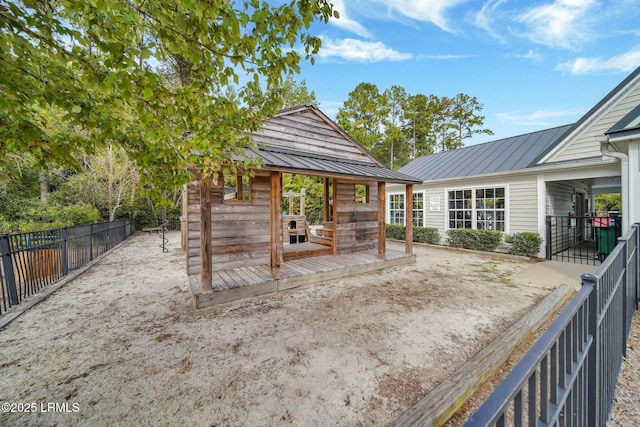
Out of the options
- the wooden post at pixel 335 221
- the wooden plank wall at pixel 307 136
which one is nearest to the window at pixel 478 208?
the wooden plank wall at pixel 307 136

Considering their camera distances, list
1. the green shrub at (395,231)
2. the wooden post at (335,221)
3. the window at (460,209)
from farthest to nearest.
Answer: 1. the green shrub at (395,231)
2. the window at (460,209)
3. the wooden post at (335,221)

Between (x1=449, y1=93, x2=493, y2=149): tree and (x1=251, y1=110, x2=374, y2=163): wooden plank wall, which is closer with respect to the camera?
(x1=251, y1=110, x2=374, y2=163): wooden plank wall

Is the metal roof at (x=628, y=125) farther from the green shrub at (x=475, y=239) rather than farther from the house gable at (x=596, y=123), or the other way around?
the green shrub at (x=475, y=239)

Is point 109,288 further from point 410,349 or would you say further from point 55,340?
point 410,349

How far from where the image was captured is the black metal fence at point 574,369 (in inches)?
34.6

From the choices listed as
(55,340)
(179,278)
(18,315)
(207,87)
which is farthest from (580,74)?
(18,315)

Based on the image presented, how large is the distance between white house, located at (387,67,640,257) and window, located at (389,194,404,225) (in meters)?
0.05

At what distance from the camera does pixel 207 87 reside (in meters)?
2.39

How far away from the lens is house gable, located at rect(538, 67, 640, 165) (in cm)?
648

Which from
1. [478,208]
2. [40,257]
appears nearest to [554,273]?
[478,208]

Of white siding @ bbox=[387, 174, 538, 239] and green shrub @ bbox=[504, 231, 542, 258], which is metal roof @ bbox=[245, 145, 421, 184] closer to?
white siding @ bbox=[387, 174, 538, 239]

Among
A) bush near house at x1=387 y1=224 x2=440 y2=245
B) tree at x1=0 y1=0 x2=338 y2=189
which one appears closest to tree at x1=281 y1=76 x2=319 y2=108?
bush near house at x1=387 y1=224 x2=440 y2=245

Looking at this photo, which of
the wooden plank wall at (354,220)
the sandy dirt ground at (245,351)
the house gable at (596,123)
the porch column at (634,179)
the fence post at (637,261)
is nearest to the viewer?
the sandy dirt ground at (245,351)

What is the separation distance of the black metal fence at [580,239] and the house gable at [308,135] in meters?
6.44
